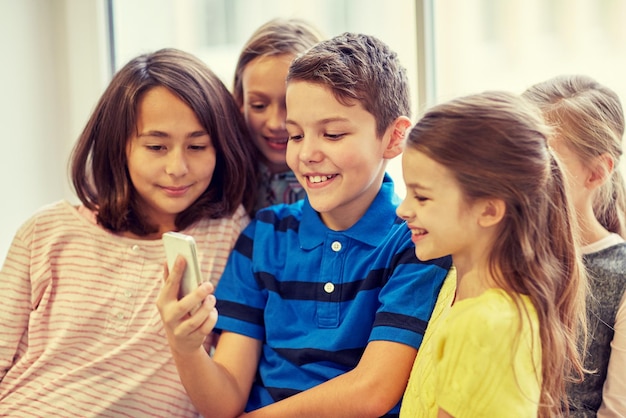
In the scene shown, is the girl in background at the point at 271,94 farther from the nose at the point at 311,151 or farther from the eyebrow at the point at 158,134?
the nose at the point at 311,151

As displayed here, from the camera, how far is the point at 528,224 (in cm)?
99

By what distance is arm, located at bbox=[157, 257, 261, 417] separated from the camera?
1148 mm

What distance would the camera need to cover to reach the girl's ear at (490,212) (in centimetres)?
99

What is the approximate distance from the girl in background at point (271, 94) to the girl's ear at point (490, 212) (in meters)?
0.65

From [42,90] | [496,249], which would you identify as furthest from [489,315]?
[42,90]

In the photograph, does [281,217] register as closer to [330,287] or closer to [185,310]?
[330,287]

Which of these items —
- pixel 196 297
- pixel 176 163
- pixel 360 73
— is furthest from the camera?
pixel 176 163

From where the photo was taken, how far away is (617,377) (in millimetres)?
1151

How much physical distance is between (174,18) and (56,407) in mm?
1388

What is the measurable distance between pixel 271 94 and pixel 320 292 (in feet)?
1.54

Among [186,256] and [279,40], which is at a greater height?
[279,40]

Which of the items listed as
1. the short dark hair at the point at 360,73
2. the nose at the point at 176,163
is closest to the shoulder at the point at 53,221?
the nose at the point at 176,163

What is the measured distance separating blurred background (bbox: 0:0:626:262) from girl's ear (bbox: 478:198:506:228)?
0.68 metres

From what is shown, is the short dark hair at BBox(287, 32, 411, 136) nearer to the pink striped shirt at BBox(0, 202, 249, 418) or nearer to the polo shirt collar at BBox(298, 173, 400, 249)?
the polo shirt collar at BBox(298, 173, 400, 249)
